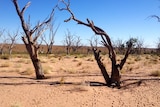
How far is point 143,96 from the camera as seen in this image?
9.58m

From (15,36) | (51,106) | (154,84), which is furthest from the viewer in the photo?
(15,36)

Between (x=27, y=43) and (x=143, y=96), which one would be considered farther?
(x=27, y=43)

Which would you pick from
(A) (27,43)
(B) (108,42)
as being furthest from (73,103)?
(A) (27,43)

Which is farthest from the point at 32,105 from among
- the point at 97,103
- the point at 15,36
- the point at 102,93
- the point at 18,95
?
the point at 15,36

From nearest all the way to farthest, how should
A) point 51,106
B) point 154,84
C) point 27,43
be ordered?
point 51,106
point 154,84
point 27,43

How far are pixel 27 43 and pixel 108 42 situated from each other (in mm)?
4546

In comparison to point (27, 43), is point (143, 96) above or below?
below

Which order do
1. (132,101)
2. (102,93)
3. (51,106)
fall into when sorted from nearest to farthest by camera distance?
(51,106), (132,101), (102,93)

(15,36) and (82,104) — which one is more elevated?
(15,36)

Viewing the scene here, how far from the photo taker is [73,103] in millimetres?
8719

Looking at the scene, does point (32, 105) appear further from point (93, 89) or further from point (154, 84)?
point (154, 84)

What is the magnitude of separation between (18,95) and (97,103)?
9.71 ft

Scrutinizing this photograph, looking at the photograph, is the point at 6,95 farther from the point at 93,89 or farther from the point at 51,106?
the point at 93,89

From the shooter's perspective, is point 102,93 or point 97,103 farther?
point 102,93
